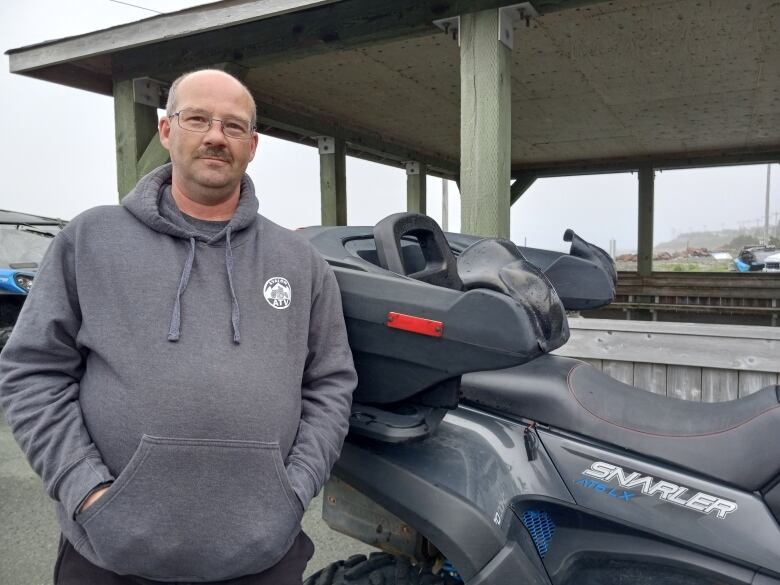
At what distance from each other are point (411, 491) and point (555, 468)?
0.31 meters

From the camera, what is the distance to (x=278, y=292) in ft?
3.96

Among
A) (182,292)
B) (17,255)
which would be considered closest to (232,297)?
(182,292)

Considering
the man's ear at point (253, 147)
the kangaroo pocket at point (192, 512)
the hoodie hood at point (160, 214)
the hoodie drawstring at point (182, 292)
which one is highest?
the man's ear at point (253, 147)

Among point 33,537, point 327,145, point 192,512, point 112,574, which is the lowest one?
point 33,537

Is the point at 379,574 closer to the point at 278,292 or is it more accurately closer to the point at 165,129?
the point at 278,292

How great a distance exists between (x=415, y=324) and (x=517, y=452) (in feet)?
1.24

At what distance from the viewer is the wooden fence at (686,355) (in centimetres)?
272

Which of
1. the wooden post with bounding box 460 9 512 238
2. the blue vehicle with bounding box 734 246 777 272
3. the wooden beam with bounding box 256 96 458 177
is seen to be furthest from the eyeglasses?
the blue vehicle with bounding box 734 246 777 272

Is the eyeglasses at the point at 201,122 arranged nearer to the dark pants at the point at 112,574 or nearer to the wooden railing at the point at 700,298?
the dark pants at the point at 112,574

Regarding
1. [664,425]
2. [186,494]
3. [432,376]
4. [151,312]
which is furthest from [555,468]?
[151,312]

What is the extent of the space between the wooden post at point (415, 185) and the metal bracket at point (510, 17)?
562cm

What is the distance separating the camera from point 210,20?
146 inches

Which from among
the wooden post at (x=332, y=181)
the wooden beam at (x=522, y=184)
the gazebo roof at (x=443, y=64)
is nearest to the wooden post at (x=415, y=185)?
the gazebo roof at (x=443, y=64)

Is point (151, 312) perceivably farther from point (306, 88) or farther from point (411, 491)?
point (306, 88)
